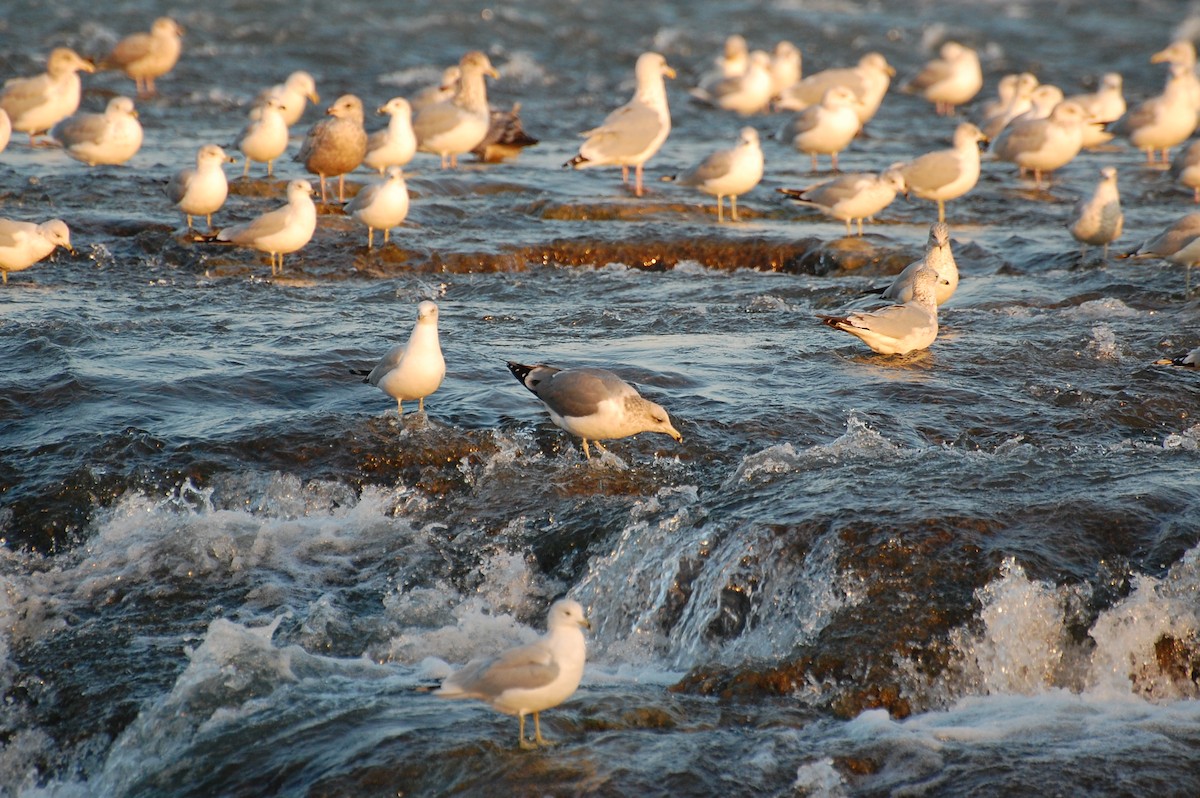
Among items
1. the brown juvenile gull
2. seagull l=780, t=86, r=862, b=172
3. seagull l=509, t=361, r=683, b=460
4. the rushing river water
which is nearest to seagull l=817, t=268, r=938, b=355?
the rushing river water

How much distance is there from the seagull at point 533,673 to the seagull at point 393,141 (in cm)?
970

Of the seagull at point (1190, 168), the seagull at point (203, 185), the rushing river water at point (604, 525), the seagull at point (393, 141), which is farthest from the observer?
the seagull at point (1190, 168)

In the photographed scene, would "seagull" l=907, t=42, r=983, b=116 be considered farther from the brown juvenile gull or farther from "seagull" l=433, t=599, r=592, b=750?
"seagull" l=433, t=599, r=592, b=750

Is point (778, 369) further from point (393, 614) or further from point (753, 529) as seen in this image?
point (393, 614)

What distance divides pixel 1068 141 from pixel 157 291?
9.67m

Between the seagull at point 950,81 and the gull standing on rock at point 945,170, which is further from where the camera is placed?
the seagull at point 950,81

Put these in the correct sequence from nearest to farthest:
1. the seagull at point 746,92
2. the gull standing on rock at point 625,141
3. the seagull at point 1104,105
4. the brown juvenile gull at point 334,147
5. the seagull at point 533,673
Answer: the seagull at point 533,673 → the brown juvenile gull at point 334,147 → the gull standing on rock at point 625,141 → the seagull at point 1104,105 → the seagull at point 746,92

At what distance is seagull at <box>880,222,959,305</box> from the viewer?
931 cm

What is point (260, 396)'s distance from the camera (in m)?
7.95

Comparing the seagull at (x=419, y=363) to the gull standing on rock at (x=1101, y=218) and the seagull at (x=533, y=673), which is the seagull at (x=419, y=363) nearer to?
the seagull at (x=533, y=673)

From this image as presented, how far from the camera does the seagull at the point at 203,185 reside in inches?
448

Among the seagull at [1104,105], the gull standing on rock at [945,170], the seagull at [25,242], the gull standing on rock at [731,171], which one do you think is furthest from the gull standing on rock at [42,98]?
the seagull at [1104,105]

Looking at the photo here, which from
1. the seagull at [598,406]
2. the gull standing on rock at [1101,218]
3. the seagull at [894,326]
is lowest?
the seagull at [598,406]

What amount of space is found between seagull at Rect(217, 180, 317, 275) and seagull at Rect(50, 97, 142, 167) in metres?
3.97
